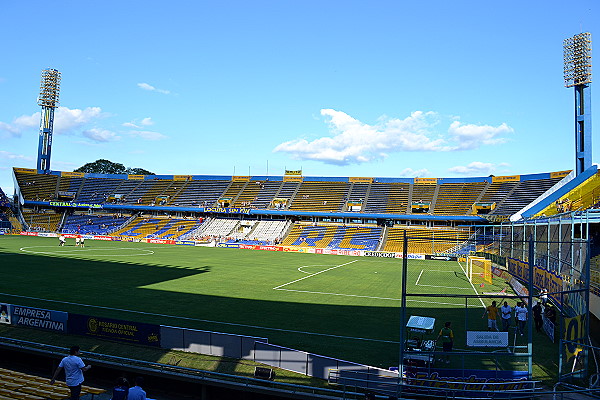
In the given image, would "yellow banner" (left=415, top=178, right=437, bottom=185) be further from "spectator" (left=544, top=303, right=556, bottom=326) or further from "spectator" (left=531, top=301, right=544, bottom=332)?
"spectator" (left=544, top=303, right=556, bottom=326)

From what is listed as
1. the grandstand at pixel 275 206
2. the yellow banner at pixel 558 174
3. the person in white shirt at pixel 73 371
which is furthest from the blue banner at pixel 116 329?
the yellow banner at pixel 558 174

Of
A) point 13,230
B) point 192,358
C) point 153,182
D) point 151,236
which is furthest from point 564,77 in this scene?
point 13,230

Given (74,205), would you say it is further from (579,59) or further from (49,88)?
(579,59)

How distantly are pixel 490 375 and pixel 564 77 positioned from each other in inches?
1942

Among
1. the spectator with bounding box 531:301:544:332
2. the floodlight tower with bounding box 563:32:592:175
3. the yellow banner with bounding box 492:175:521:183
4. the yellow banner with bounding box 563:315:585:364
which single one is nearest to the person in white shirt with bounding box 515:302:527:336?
the spectator with bounding box 531:301:544:332

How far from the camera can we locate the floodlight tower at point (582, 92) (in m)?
47.9

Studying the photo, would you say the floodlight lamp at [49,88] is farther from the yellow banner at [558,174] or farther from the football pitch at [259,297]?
the yellow banner at [558,174]

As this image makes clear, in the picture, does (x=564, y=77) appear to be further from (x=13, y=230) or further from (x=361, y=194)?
(x=13, y=230)

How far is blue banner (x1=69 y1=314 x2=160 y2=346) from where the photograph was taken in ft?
50.9

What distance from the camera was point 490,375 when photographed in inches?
488

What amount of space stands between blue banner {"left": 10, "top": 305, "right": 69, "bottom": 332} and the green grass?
282cm

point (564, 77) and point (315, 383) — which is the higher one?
point (564, 77)

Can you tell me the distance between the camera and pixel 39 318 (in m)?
17.2

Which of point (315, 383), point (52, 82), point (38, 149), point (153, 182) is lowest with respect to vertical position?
point (315, 383)
